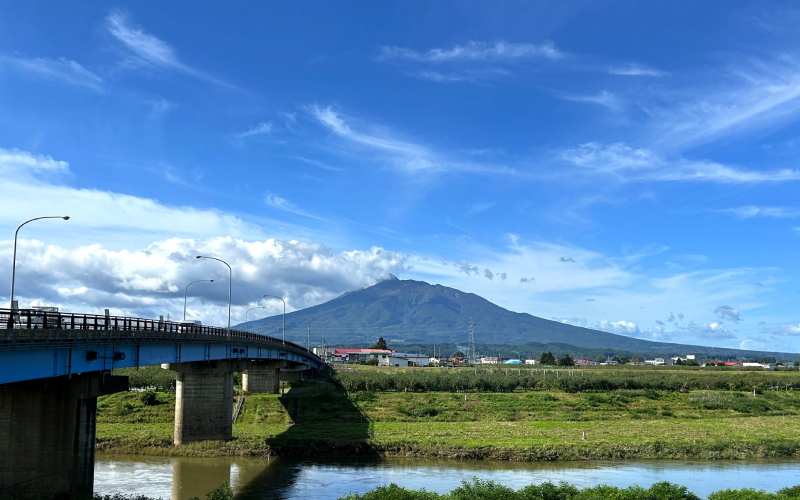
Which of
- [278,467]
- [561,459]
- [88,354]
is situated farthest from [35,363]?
[561,459]

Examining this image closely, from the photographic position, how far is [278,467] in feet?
188

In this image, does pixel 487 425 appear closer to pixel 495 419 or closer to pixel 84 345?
pixel 495 419

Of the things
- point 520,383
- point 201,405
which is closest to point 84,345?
point 201,405

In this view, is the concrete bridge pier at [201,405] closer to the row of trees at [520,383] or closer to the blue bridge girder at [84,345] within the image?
the blue bridge girder at [84,345]

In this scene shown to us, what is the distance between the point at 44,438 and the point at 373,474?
25.8 m

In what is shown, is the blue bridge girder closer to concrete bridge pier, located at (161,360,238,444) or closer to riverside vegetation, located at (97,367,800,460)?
concrete bridge pier, located at (161,360,238,444)

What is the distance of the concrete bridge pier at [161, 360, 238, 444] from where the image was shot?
6469cm

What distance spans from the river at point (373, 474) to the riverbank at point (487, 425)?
2.73 m

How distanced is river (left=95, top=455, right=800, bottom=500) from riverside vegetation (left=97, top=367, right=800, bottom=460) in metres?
2.79

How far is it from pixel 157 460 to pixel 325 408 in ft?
99.2

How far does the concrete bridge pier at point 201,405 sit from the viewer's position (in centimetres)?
6469

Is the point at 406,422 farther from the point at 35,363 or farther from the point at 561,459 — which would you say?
the point at 35,363

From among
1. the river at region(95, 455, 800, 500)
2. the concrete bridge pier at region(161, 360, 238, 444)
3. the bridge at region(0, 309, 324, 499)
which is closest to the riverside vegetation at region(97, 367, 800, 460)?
the concrete bridge pier at region(161, 360, 238, 444)

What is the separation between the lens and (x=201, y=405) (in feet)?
212
